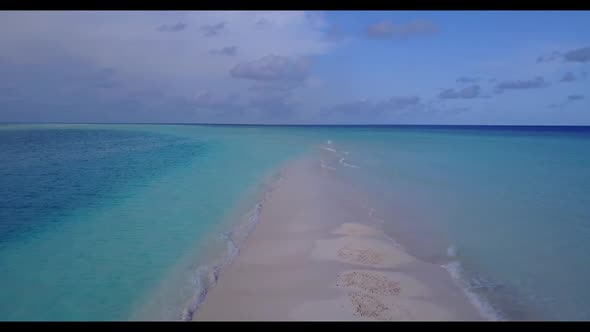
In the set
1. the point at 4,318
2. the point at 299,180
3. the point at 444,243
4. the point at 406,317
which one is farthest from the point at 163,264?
the point at 299,180

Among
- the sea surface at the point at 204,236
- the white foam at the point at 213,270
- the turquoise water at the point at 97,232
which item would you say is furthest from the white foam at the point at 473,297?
the turquoise water at the point at 97,232

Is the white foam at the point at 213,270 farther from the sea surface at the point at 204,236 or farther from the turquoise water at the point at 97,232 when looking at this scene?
the turquoise water at the point at 97,232

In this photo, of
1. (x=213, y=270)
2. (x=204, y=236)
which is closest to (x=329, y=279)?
(x=213, y=270)

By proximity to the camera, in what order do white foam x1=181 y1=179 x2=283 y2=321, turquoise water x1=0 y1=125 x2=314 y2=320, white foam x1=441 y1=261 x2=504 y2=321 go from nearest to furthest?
white foam x1=441 y1=261 x2=504 y2=321 < white foam x1=181 y1=179 x2=283 y2=321 < turquoise water x1=0 y1=125 x2=314 y2=320

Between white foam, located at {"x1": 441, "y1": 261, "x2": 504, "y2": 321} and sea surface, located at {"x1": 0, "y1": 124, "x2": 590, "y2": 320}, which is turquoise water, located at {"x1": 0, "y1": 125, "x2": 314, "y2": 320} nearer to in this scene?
sea surface, located at {"x1": 0, "y1": 124, "x2": 590, "y2": 320}

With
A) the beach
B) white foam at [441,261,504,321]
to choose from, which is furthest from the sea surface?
the beach

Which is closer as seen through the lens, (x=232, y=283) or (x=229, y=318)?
(x=229, y=318)

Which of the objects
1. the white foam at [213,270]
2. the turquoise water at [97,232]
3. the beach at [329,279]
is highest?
the beach at [329,279]
